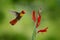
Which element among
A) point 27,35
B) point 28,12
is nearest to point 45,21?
point 28,12

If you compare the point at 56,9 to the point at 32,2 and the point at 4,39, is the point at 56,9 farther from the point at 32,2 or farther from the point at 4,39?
the point at 4,39

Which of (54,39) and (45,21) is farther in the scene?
(45,21)

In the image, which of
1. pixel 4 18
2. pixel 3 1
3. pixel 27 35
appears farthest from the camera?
pixel 3 1

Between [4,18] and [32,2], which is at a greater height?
[32,2]

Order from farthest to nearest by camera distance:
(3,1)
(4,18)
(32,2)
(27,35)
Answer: (32,2) → (3,1) → (4,18) → (27,35)

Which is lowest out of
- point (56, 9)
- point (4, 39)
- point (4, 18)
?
point (4, 39)

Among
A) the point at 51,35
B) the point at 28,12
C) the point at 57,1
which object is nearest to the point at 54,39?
the point at 51,35

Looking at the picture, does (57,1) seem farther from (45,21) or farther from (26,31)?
(26,31)
